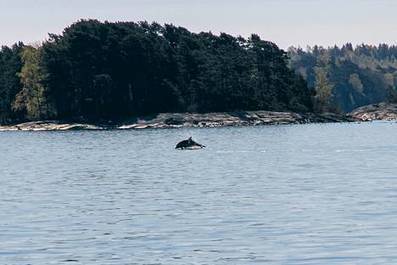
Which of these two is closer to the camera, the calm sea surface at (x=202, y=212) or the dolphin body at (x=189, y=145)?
the calm sea surface at (x=202, y=212)

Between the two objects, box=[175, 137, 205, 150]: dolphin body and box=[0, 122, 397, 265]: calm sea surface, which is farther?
box=[175, 137, 205, 150]: dolphin body

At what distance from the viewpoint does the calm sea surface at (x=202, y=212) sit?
3428cm

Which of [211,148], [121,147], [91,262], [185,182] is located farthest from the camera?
[121,147]

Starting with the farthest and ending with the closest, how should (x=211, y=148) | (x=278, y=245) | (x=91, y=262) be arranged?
(x=211, y=148) → (x=278, y=245) → (x=91, y=262)

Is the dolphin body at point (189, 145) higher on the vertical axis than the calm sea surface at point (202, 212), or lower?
higher

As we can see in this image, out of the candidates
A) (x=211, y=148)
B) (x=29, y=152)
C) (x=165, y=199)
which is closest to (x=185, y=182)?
(x=165, y=199)

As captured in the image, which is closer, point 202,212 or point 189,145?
point 202,212

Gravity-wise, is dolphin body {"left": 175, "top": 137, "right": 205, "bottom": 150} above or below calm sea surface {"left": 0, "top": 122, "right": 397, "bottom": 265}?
above

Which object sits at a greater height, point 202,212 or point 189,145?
point 189,145

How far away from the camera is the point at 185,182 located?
6625 cm

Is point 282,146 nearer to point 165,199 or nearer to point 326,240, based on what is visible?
point 165,199

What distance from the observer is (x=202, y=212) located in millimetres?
46250

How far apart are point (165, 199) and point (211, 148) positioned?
63.4 meters

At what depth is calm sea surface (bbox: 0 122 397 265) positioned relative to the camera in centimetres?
3428
